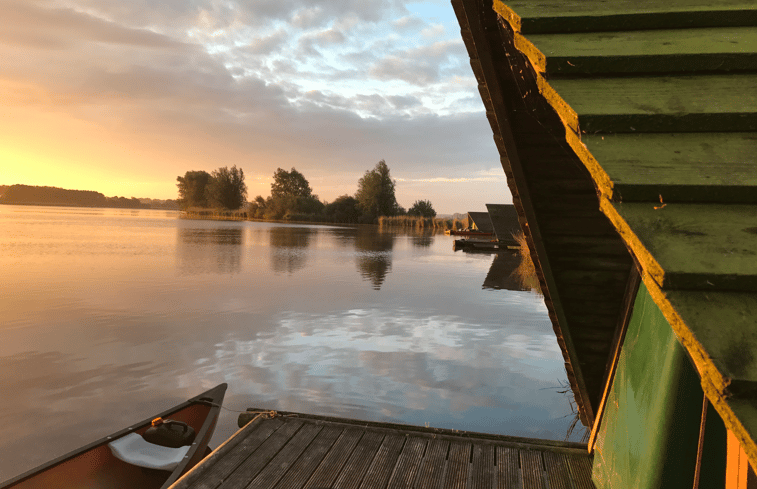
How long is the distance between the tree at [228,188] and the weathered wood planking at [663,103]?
109154mm

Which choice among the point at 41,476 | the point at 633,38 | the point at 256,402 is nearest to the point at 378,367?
the point at 256,402

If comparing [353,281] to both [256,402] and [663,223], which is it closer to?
[256,402]

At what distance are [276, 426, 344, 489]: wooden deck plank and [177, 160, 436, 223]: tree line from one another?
231 feet

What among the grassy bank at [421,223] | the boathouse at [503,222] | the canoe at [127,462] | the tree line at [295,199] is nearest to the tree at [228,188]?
the tree line at [295,199]

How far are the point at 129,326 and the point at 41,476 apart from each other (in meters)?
8.51

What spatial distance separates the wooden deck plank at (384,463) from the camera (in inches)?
142

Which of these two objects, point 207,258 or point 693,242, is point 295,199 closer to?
point 207,258

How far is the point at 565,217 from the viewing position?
8.43ft

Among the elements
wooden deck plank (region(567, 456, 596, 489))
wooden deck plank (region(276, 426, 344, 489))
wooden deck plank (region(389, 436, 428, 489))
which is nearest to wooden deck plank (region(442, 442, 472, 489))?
wooden deck plank (region(389, 436, 428, 489))

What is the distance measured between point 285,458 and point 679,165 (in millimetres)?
3845

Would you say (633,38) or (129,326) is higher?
(633,38)

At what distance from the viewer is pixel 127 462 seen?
15.4 ft

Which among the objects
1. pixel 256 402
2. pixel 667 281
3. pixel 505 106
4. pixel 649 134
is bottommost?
pixel 256 402

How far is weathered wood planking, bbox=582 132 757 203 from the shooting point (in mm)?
1000
